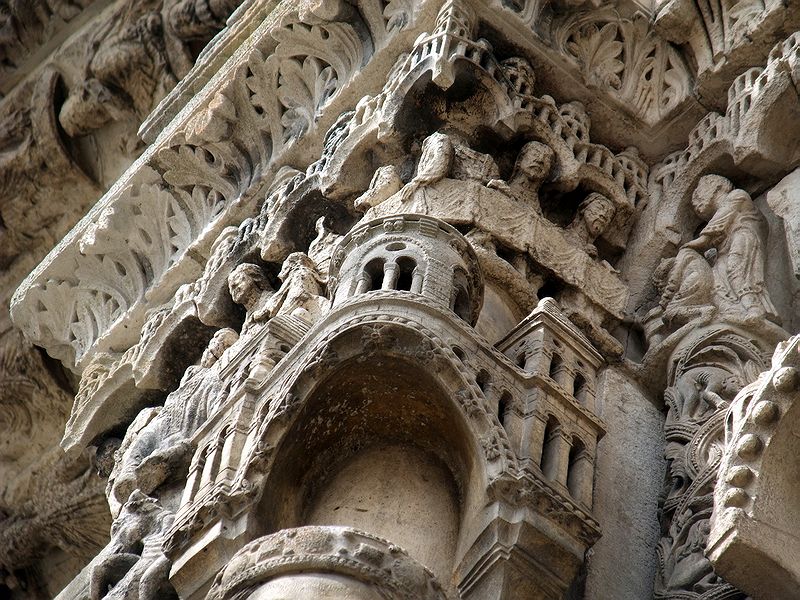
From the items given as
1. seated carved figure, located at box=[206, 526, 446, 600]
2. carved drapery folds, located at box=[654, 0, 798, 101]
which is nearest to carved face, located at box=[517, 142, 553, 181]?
carved drapery folds, located at box=[654, 0, 798, 101]

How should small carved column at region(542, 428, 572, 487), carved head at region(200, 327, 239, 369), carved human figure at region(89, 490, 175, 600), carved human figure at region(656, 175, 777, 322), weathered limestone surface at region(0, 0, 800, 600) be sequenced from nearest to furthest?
weathered limestone surface at region(0, 0, 800, 600)
small carved column at region(542, 428, 572, 487)
carved human figure at region(89, 490, 175, 600)
carved human figure at region(656, 175, 777, 322)
carved head at region(200, 327, 239, 369)

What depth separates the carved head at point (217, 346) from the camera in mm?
5656

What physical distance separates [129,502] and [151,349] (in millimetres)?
1415

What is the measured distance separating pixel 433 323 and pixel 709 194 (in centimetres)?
146

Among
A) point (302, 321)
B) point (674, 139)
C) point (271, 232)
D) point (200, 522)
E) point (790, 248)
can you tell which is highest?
point (674, 139)

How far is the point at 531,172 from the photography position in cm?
536

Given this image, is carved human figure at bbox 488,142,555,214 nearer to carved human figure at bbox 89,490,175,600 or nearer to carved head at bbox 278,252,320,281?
carved head at bbox 278,252,320,281

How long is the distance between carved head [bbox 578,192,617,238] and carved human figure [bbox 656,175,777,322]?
31cm

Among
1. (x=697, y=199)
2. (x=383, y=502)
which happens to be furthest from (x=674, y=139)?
(x=383, y=502)

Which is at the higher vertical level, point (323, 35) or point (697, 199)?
point (323, 35)

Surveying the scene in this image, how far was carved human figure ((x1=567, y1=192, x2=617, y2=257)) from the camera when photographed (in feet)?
17.6

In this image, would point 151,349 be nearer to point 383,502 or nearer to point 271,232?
point 271,232

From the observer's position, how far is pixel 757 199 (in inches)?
206

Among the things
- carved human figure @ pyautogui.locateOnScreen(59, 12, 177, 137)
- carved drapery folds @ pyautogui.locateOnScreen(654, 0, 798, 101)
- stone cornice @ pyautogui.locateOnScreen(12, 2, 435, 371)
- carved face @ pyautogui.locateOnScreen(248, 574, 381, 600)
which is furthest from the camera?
carved human figure @ pyautogui.locateOnScreen(59, 12, 177, 137)
